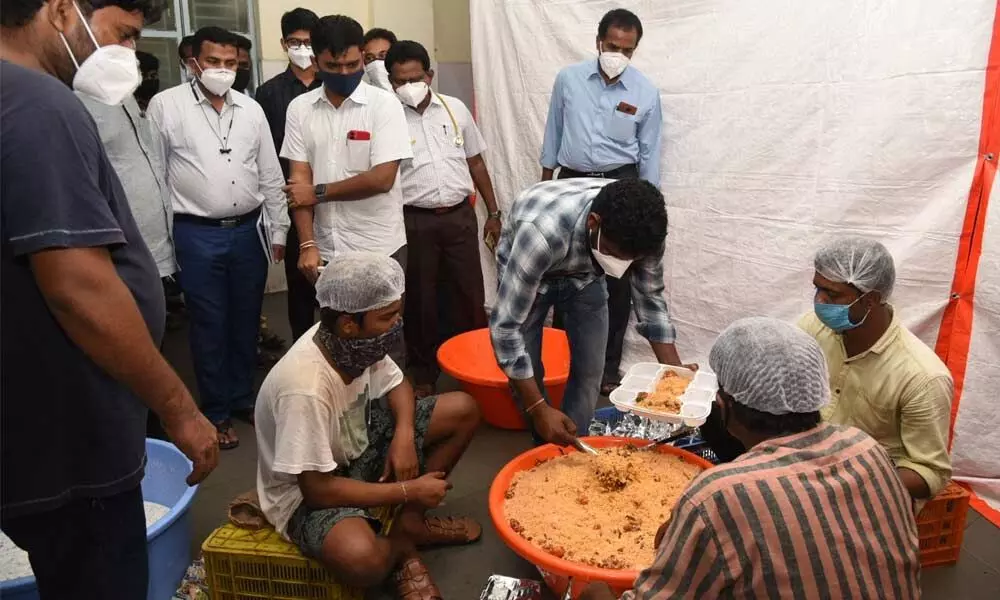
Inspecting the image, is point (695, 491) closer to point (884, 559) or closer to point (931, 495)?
point (884, 559)

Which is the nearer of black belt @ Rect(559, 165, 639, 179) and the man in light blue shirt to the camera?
the man in light blue shirt

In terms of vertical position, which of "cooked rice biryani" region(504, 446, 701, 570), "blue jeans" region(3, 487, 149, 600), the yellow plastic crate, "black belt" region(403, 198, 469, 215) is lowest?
the yellow plastic crate

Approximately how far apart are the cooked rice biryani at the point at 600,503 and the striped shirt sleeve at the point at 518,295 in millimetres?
358

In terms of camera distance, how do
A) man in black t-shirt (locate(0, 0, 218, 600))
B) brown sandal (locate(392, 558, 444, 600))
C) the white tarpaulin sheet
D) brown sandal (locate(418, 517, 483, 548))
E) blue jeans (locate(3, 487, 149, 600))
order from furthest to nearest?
the white tarpaulin sheet → brown sandal (locate(418, 517, 483, 548)) → brown sandal (locate(392, 558, 444, 600)) → blue jeans (locate(3, 487, 149, 600)) → man in black t-shirt (locate(0, 0, 218, 600))

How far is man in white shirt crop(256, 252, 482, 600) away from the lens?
182cm

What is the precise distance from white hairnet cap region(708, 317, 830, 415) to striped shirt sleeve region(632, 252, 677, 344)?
1080 mm

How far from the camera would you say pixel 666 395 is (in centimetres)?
235

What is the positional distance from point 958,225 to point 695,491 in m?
2.05

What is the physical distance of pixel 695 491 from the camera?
3.85ft

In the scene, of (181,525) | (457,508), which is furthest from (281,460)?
(457,508)

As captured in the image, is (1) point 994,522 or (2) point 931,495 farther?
(1) point 994,522

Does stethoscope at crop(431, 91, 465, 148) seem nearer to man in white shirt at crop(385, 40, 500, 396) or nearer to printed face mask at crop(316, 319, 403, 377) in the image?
man in white shirt at crop(385, 40, 500, 396)

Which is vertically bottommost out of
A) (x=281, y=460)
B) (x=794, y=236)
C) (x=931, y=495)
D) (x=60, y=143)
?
(x=931, y=495)

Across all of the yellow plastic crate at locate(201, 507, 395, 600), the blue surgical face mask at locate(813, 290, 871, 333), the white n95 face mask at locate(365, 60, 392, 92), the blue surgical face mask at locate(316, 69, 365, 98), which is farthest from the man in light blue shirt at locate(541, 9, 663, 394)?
the yellow plastic crate at locate(201, 507, 395, 600)
